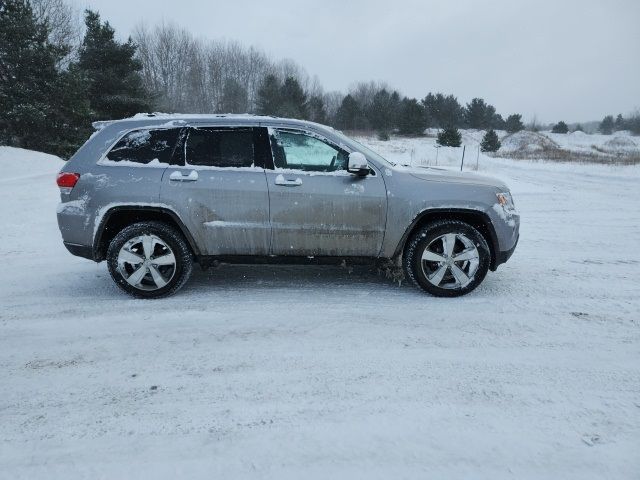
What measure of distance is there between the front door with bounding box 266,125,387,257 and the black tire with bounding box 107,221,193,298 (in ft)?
2.79

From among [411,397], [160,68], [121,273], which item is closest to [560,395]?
[411,397]

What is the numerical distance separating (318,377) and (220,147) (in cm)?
234

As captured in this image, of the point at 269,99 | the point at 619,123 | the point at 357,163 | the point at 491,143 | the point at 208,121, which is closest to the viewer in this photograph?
the point at 357,163

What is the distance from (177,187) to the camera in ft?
12.3

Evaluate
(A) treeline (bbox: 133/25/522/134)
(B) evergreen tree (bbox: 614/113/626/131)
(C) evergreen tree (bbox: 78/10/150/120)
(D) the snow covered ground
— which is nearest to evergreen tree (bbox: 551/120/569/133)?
(A) treeline (bbox: 133/25/522/134)

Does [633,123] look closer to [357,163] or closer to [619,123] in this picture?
[619,123]

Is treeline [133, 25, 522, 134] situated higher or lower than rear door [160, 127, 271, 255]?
higher

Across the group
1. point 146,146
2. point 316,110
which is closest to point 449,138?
point 316,110

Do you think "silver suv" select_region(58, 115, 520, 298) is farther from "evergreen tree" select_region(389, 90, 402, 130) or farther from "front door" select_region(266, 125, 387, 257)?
"evergreen tree" select_region(389, 90, 402, 130)

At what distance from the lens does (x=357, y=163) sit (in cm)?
366

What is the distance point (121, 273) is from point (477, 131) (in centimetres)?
6387

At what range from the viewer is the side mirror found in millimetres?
3660

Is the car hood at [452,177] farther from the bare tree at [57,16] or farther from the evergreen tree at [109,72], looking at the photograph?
the bare tree at [57,16]

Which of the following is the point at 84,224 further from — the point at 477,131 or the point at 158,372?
the point at 477,131
